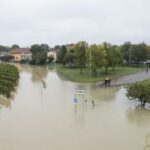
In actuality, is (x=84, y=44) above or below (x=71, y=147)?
above

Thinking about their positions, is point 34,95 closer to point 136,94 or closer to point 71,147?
point 136,94

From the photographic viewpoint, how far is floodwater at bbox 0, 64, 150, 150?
1390 centimetres

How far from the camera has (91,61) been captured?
3741 cm

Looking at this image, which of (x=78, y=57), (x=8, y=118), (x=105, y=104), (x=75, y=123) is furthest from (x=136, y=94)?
(x=78, y=57)

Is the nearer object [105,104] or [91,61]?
[105,104]

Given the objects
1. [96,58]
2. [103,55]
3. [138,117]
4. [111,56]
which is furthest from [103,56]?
[138,117]

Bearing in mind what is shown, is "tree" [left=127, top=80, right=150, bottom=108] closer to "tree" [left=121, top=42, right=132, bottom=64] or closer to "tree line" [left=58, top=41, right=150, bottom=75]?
"tree line" [left=58, top=41, right=150, bottom=75]

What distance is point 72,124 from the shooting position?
17.0 m

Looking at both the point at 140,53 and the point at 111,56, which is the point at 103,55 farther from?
the point at 140,53

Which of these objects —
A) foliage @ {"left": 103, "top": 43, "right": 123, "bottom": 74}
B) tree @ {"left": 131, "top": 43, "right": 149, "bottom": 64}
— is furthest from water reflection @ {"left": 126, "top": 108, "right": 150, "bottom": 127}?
tree @ {"left": 131, "top": 43, "right": 149, "bottom": 64}

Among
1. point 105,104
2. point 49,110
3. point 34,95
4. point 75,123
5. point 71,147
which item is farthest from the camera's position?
point 34,95

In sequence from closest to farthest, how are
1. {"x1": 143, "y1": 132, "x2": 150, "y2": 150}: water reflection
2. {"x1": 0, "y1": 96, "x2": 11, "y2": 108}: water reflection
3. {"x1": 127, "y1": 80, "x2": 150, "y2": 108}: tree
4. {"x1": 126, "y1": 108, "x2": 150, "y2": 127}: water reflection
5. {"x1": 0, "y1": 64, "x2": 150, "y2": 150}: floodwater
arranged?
{"x1": 143, "y1": 132, "x2": 150, "y2": 150}: water reflection → {"x1": 0, "y1": 64, "x2": 150, "y2": 150}: floodwater → {"x1": 126, "y1": 108, "x2": 150, "y2": 127}: water reflection → {"x1": 127, "y1": 80, "x2": 150, "y2": 108}: tree → {"x1": 0, "y1": 96, "x2": 11, "y2": 108}: water reflection

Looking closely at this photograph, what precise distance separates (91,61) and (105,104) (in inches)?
604

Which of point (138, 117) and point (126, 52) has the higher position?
point (126, 52)
